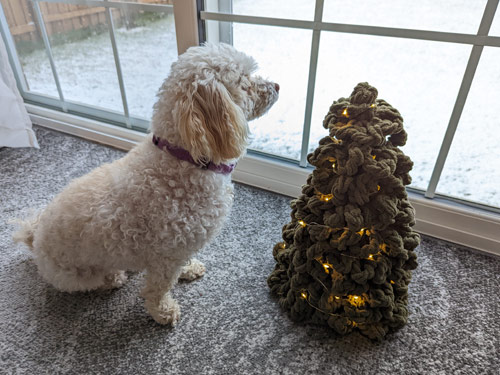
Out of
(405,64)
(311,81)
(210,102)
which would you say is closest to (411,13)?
(405,64)

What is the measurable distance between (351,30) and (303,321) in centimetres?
98

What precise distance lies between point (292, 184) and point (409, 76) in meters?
0.63

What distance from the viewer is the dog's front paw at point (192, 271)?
123 centimetres

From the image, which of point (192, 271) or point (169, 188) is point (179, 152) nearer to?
point (169, 188)

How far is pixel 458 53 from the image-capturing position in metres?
1.20

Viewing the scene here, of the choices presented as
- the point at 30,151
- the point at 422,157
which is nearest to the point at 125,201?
the point at 422,157

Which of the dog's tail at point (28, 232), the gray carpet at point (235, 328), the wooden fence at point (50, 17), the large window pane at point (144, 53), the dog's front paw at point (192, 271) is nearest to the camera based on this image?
the gray carpet at point (235, 328)

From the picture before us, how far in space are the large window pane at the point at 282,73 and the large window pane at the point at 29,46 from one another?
118 cm

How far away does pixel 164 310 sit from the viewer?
1.07 meters

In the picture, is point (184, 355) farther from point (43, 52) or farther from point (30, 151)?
point (43, 52)

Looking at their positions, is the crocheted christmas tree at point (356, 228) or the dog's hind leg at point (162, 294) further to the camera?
the dog's hind leg at point (162, 294)

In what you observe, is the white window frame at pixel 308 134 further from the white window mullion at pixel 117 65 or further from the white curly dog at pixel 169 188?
the white curly dog at pixel 169 188

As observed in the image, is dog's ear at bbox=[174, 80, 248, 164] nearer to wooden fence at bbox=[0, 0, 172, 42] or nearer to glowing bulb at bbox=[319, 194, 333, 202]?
glowing bulb at bbox=[319, 194, 333, 202]

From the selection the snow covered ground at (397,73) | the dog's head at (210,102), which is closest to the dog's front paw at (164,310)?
the dog's head at (210,102)
